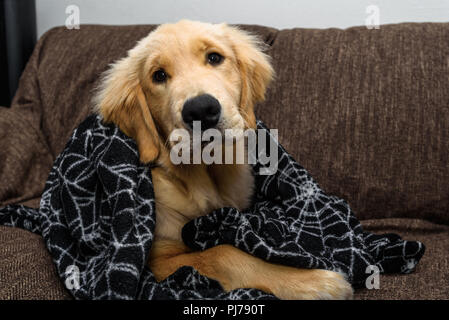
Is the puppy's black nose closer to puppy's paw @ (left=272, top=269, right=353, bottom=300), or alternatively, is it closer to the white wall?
puppy's paw @ (left=272, top=269, right=353, bottom=300)

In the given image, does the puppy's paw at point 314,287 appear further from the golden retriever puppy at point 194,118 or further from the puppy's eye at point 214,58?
the puppy's eye at point 214,58

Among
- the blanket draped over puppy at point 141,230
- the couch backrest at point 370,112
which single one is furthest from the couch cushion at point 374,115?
the blanket draped over puppy at point 141,230

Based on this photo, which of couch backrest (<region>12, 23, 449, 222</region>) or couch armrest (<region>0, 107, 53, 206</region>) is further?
couch armrest (<region>0, 107, 53, 206</region>)

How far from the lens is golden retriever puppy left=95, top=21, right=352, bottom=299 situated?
107 cm

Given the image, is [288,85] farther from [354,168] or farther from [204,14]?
[204,14]

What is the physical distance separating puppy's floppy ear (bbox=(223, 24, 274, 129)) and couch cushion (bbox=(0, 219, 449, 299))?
651 millimetres

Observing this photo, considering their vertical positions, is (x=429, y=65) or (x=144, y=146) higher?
(x=429, y=65)

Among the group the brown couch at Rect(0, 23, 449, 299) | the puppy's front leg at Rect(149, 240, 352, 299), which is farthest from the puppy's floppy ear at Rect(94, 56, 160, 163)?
the brown couch at Rect(0, 23, 449, 299)

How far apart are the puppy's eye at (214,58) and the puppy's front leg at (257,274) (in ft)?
1.86

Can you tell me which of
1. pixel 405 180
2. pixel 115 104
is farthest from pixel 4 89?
pixel 405 180

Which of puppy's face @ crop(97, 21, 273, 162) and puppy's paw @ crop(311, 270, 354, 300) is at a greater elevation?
puppy's face @ crop(97, 21, 273, 162)

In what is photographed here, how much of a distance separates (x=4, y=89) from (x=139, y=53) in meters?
1.65

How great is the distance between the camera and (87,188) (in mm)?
1273

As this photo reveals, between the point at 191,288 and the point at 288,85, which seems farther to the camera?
the point at 288,85
